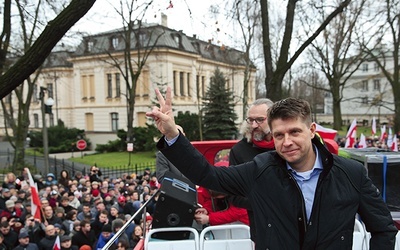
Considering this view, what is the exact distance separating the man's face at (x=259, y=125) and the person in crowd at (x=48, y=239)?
17.0 ft

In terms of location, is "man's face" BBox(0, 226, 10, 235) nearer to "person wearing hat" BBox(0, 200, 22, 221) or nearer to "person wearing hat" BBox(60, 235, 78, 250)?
"person wearing hat" BBox(60, 235, 78, 250)

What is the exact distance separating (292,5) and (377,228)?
8.44 meters

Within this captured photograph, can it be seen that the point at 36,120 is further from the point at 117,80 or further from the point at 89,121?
the point at 117,80

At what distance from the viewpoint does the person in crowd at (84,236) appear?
7.45 meters

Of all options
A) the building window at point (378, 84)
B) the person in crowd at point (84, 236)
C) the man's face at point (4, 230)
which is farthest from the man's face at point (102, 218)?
the building window at point (378, 84)

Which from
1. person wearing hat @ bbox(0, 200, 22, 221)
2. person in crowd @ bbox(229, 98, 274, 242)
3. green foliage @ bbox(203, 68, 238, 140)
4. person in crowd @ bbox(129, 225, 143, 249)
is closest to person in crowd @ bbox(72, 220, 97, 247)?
person in crowd @ bbox(129, 225, 143, 249)

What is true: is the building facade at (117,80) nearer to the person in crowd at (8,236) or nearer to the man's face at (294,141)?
the person in crowd at (8,236)

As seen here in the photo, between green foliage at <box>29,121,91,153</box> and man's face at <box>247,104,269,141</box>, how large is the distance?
36.0m

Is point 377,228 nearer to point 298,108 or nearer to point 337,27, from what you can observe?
point 298,108

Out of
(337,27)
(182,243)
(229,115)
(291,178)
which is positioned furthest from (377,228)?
(337,27)

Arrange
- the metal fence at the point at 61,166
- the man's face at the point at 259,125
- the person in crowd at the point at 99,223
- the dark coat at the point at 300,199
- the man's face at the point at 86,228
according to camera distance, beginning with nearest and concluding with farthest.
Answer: the dark coat at the point at 300,199 → the man's face at the point at 259,125 → the man's face at the point at 86,228 → the person in crowd at the point at 99,223 → the metal fence at the point at 61,166

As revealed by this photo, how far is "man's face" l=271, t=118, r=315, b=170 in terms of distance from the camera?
2184mm

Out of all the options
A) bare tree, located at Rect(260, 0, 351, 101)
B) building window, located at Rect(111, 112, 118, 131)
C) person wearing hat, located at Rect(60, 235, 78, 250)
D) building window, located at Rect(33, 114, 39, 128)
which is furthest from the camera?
building window, located at Rect(33, 114, 39, 128)

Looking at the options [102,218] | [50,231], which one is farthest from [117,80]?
[50,231]
